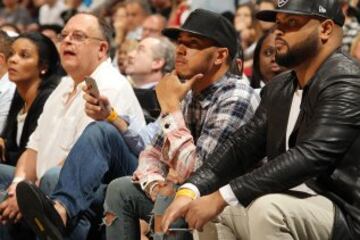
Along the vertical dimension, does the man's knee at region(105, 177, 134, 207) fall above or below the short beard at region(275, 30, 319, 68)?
below

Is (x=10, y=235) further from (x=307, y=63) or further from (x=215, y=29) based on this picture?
(x=307, y=63)

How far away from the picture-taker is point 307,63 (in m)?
3.54

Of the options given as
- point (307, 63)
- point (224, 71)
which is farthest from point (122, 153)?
point (307, 63)

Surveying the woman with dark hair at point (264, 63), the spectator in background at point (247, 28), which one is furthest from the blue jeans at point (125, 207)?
the spectator in background at point (247, 28)

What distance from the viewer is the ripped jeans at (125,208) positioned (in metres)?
4.11

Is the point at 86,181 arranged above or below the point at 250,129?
below

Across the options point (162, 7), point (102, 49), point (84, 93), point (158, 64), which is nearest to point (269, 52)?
point (102, 49)

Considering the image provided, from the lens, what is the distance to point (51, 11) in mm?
11586

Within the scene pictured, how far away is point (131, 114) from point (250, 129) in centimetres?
118

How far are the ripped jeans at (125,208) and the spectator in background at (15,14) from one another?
775cm

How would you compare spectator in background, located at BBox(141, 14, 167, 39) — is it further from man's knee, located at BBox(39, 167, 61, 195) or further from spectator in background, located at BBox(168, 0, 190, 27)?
man's knee, located at BBox(39, 167, 61, 195)

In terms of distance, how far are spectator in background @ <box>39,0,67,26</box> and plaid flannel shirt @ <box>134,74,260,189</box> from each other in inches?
289

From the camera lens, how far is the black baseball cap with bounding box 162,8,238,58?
4.15 metres

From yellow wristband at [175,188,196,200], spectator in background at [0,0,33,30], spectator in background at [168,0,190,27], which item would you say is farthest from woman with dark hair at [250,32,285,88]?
spectator in background at [0,0,33,30]
